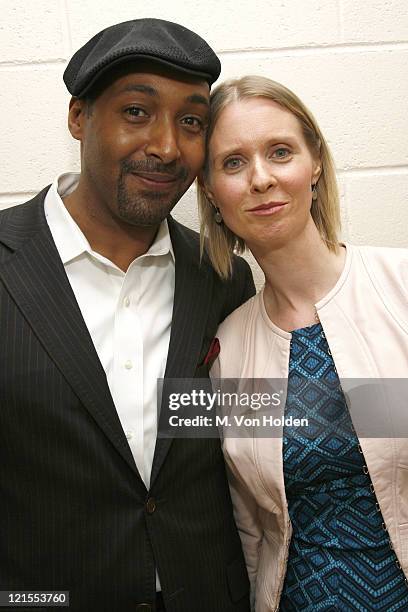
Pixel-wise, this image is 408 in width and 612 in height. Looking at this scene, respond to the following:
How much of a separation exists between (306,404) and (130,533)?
1.42 ft

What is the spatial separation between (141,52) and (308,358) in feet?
2.27

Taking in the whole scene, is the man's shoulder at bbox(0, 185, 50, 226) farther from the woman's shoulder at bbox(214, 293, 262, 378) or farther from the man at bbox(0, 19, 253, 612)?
the woman's shoulder at bbox(214, 293, 262, 378)

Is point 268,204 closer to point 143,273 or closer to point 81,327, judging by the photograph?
point 143,273

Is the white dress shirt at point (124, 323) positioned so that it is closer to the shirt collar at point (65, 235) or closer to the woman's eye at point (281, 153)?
the shirt collar at point (65, 235)

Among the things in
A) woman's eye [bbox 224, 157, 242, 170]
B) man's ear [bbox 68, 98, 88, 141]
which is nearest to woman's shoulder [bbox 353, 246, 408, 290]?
woman's eye [bbox 224, 157, 242, 170]

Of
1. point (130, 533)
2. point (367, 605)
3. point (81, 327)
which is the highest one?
point (81, 327)

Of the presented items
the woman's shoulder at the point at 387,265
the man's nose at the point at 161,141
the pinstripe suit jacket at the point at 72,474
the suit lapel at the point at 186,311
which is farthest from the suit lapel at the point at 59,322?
the woman's shoulder at the point at 387,265

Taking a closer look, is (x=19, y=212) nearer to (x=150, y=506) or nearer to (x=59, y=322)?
(x=59, y=322)

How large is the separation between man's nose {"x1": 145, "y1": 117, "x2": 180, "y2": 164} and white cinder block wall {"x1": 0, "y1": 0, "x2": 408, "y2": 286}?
515 mm

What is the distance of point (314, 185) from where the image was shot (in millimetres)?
1495

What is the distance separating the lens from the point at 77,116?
1422 millimetres

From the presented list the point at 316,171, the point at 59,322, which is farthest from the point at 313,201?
the point at 59,322

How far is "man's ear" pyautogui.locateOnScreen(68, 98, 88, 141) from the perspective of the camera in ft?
4.59

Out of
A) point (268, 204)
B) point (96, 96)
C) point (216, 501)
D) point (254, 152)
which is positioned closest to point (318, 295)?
point (268, 204)
